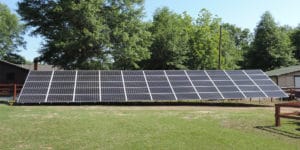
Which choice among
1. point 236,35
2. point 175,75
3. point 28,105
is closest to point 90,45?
Answer: point 175,75

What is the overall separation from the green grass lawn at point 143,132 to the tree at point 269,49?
48003 millimetres

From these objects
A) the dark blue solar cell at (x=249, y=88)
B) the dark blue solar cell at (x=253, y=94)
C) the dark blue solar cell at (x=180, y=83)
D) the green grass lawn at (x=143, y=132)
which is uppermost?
the dark blue solar cell at (x=180, y=83)

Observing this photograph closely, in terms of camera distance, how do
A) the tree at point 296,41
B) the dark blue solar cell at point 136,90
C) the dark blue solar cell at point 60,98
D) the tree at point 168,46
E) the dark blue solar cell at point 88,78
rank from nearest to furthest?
the dark blue solar cell at point 60,98, the dark blue solar cell at point 136,90, the dark blue solar cell at point 88,78, the tree at point 168,46, the tree at point 296,41

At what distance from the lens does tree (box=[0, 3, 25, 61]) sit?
2763 inches

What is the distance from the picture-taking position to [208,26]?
5800 centimetres

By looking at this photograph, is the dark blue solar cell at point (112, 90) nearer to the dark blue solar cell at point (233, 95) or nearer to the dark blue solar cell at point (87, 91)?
the dark blue solar cell at point (87, 91)

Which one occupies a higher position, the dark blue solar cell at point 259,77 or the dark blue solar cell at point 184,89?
the dark blue solar cell at point 259,77

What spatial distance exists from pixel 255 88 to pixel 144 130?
1378cm

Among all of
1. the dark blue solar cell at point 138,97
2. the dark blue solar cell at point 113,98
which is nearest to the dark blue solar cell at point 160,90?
the dark blue solar cell at point 138,97

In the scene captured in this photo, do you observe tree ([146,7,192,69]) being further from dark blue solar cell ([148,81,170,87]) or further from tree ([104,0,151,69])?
dark blue solar cell ([148,81,170,87])

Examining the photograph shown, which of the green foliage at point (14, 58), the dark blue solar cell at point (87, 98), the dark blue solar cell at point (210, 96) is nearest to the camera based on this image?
the dark blue solar cell at point (87, 98)

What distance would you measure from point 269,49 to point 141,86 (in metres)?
43.6

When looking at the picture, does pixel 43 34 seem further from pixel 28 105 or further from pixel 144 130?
pixel 144 130

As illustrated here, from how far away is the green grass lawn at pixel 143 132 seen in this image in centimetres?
1021
